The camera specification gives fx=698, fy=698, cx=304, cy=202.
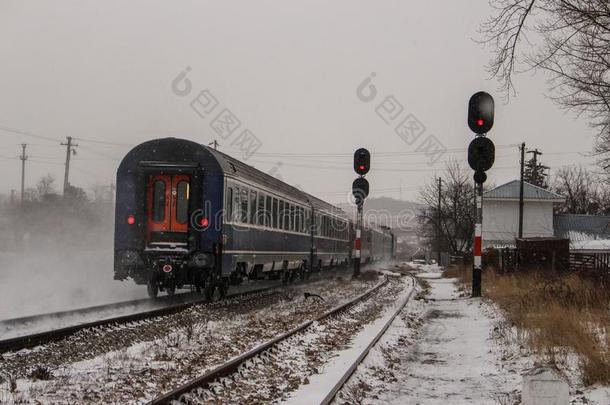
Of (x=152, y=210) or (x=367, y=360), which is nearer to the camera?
(x=367, y=360)

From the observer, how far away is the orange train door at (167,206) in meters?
14.3

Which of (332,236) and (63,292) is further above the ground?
(332,236)

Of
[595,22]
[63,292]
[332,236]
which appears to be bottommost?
[63,292]

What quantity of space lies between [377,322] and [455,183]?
50.0 m

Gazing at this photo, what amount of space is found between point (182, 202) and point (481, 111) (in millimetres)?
8296

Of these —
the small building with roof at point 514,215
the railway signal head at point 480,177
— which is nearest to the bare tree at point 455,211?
the small building with roof at point 514,215

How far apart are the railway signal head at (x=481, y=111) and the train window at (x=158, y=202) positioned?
8393mm

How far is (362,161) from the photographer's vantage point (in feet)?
82.7

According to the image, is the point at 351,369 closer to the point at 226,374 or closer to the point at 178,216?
the point at 226,374

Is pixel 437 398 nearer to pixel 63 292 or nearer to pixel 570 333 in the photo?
pixel 570 333

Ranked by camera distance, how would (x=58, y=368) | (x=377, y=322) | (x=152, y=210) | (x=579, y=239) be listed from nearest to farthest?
1. (x=58, y=368)
2. (x=377, y=322)
3. (x=152, y=210)
4. (x=579, y=239)

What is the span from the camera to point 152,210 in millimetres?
14445

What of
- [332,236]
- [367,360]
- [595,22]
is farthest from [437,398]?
[332,236]

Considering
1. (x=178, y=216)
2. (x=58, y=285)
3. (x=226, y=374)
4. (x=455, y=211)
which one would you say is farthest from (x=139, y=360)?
(x=455, y=211)
